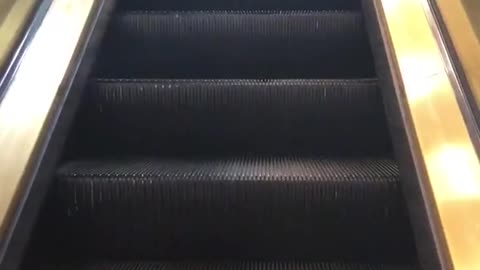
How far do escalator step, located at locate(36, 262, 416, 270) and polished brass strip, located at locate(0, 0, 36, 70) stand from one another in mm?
549

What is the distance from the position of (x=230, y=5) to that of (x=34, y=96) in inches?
37.6

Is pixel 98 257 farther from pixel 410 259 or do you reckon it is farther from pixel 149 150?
pixel 410 259

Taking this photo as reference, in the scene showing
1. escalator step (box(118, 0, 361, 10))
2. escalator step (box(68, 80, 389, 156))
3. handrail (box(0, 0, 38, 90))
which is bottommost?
escalator step (box(68, 80, 389, 156))

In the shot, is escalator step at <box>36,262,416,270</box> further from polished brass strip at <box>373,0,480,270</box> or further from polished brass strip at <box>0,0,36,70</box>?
polished brass strip at <box>0,0,36,70</box>

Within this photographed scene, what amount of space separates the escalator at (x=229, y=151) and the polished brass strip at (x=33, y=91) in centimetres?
14

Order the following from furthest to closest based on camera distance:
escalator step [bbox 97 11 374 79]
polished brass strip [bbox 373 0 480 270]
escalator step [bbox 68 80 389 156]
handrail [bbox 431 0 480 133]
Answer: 1. escalator step [bbox 97 11 374 79]
2. escalator step [bbox 68 80 389 156]
3. handrail [bbox 431 0 480 133]
4. polished brass strip [bbox 373 0 480 270]

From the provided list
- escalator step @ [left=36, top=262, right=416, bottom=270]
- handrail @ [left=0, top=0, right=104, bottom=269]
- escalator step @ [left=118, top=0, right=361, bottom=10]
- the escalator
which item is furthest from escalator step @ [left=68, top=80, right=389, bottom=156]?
escalator step @ [left=118, top=0, right=361, bottom=10]

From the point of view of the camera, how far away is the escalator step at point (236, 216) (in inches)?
68.7

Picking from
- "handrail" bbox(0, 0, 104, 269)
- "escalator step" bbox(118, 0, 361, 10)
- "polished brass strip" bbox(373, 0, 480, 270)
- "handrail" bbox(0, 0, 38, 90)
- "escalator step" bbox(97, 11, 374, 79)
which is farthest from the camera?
"escalator step" bbox(118, 0, 361, 10)

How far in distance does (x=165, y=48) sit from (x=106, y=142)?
1.42 feet

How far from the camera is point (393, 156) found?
193cm

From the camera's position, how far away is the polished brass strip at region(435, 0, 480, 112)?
1.71 metres

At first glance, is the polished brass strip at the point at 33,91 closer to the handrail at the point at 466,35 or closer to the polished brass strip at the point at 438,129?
the polished brass strip at the point at 438,129

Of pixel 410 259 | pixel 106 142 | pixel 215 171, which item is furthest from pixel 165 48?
pixel 410 259
